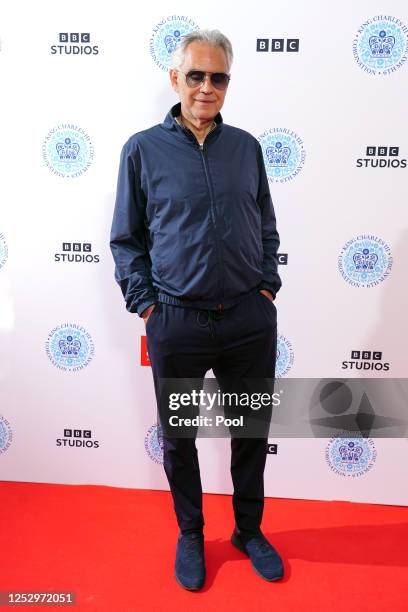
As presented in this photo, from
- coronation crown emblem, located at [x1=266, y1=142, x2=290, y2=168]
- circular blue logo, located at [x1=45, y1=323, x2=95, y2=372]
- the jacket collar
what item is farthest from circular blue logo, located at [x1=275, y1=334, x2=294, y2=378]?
the jacket collar

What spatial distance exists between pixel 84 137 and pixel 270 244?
0.88m

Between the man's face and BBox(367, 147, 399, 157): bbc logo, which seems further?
BBox(367, 147, 399, 157): bbc logo

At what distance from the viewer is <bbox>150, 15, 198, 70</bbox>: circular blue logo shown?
6.77 feet

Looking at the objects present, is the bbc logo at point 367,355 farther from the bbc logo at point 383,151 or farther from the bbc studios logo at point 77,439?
the bbc studios logo at point 77,439

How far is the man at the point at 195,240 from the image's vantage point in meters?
1.67

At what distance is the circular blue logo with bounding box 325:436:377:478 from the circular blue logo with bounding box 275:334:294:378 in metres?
0.38

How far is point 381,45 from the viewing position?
2008 millimetres

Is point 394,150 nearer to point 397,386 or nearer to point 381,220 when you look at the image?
point 381,220

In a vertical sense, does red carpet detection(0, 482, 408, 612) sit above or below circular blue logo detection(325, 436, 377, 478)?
below

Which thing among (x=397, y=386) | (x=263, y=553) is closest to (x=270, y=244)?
(x=397, y=386)

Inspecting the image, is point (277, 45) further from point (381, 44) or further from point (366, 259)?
point (366, 259)

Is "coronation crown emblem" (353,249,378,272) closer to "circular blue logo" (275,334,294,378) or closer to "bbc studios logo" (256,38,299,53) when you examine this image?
"circular blue logo" (275,334,294,378)

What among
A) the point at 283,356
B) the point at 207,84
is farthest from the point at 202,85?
the point at 283,356

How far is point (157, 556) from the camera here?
201 cm
